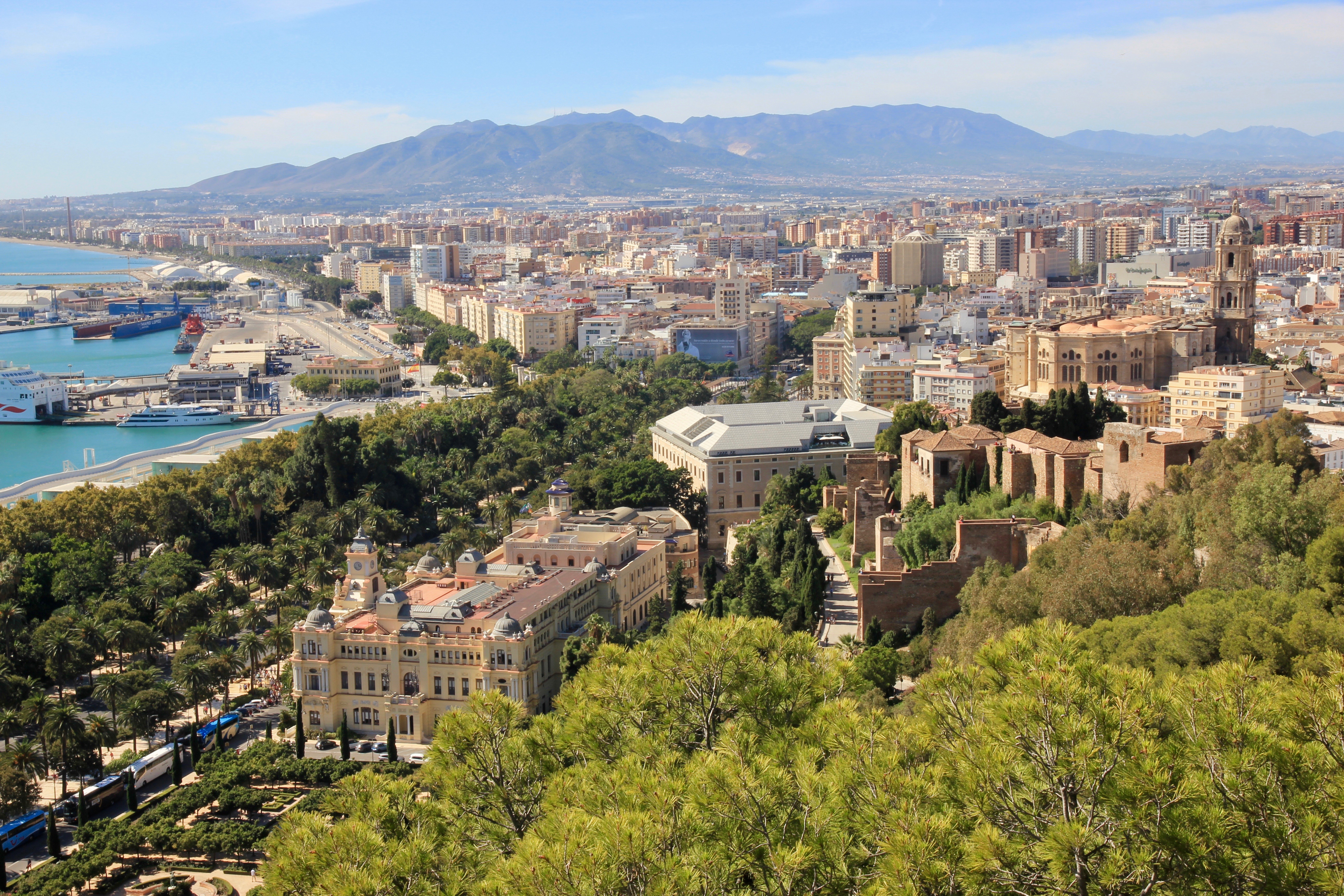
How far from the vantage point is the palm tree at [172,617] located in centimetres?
2123

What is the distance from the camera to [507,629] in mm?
18172

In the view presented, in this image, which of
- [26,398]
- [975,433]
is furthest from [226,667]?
[26,398]

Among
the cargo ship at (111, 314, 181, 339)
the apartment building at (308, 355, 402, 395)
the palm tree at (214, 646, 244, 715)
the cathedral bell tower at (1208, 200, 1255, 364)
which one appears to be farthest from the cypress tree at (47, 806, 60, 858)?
the cargo ship at (111, 314, 181, 339)

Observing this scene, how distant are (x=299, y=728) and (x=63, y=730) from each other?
271 centimetres

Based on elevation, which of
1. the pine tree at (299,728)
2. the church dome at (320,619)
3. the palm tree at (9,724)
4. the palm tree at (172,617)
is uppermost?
the church dome at (320,619)

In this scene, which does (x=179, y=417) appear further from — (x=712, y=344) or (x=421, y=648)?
(x=421, y=648)

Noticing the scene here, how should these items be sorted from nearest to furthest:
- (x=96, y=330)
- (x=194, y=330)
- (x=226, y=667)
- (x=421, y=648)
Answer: (x=421, y=648) → (x=226, y=667) → (x=194, y=330) → (x=96, y=330)

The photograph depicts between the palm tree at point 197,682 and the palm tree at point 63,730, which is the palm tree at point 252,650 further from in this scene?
the palm tree at point 63,730

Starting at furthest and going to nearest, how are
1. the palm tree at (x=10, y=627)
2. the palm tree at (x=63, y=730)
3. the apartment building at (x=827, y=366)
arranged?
the apartment building at (x=827, y=366) < the palm tree at (x=10, y=627) < the palm tree at (x=63, y=730)

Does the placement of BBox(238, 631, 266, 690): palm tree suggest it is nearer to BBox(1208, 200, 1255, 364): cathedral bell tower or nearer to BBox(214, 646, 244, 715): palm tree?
BBox(214, 646, 244, 715): palm tree

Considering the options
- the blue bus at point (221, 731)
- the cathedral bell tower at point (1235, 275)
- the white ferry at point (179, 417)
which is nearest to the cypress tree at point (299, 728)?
the blue bus at point (221, 731)

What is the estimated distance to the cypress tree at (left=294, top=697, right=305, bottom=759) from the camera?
1727cm

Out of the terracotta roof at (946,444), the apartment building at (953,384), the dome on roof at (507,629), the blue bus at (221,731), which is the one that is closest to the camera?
the blue bus at (221,731)

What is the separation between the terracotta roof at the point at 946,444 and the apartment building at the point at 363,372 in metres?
34.8
